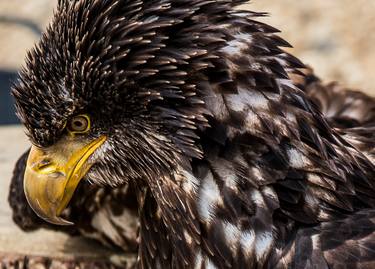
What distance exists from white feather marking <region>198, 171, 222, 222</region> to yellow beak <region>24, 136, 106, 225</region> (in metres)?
0.44

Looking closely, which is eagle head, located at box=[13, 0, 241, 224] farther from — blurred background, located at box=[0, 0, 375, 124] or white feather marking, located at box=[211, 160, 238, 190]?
blurred background, located at box=[0, 0, 375, 124]

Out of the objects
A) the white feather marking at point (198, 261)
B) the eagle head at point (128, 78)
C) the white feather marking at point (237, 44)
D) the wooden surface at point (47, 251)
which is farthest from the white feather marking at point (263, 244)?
the wooden surface at point (47, 251)

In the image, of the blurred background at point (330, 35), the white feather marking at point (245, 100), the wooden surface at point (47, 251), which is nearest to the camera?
the white feather marking at point (245, 100)

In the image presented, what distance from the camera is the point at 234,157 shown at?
397 cm

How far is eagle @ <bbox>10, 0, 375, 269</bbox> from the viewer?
3.88 m

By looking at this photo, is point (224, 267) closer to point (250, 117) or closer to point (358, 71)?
point (250, 117)

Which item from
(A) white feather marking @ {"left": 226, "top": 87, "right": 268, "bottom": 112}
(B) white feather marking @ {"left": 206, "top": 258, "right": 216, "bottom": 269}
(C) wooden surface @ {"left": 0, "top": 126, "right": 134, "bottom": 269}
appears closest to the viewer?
(A) white feather marking @ {"left": 226, "top": 87, "right": 268, "bottom": 112}

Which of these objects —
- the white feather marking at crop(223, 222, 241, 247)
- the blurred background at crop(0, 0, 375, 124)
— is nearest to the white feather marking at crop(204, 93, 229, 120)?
the white feather marking at crop(223, 222, 241, 247)

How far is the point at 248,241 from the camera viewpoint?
4.01 metres

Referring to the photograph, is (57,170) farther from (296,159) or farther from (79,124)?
(296,159)

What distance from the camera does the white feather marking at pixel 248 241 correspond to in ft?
13.1

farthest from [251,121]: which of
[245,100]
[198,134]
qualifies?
[198,134]

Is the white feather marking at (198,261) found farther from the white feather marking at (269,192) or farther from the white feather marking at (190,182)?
the white feather marking at (269,192)

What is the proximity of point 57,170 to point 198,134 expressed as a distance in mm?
613
